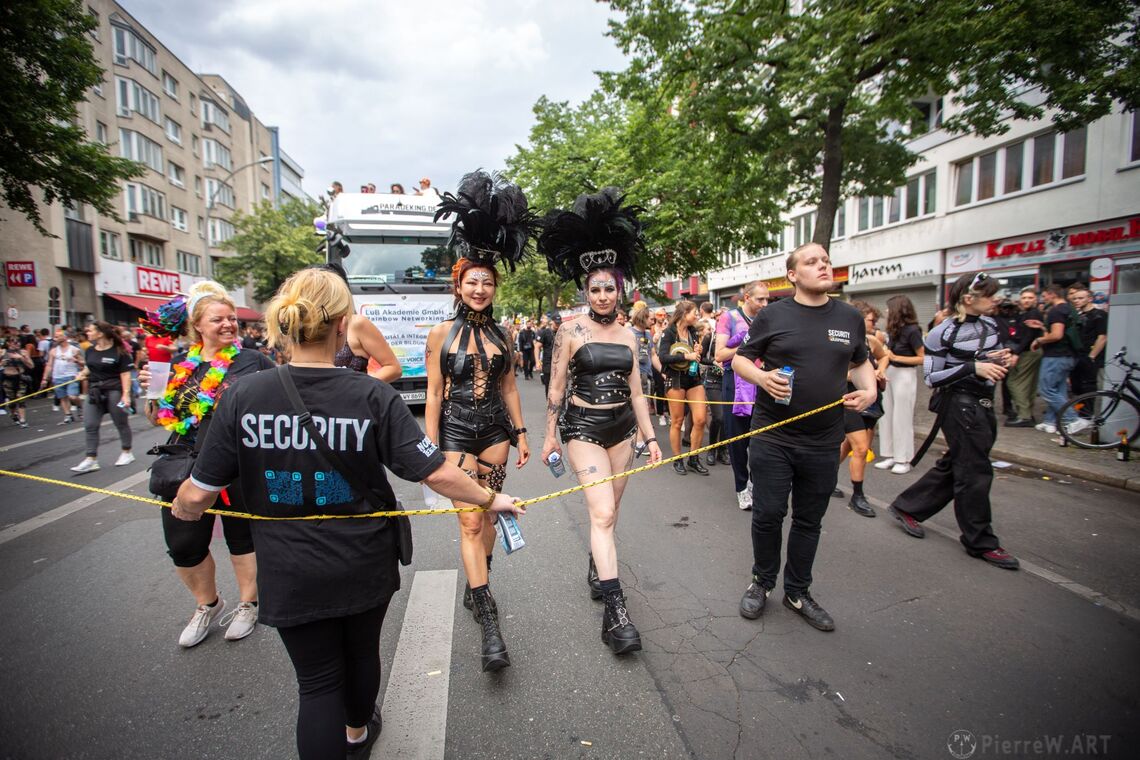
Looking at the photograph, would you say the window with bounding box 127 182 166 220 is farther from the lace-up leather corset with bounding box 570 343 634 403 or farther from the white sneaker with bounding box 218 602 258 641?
the lace-up leather corset with bounding box 570 343 634 403

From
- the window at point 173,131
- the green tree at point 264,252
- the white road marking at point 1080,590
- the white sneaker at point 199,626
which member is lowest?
the white road marking at point 1080,590

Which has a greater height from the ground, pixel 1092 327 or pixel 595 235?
pixel 595 235

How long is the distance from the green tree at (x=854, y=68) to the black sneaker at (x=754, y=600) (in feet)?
30.2

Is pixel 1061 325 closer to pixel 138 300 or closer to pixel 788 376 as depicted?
pixel 788 376

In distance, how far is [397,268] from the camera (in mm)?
10734

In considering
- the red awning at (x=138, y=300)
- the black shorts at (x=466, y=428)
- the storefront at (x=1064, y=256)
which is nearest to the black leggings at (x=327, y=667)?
the black shorts at (x=466, y=428)

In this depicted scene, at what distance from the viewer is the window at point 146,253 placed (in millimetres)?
30984

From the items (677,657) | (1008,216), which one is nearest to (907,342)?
(677,657)

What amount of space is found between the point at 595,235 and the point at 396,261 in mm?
8068

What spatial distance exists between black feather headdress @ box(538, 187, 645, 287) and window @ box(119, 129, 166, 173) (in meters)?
36.1

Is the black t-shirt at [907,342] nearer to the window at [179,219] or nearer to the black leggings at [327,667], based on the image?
the black leggings at [327,667]

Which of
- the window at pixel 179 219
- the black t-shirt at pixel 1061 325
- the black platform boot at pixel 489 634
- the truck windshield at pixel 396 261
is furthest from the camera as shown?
the window at pixel 179 219

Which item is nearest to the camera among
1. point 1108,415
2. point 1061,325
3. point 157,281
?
point 1108,415

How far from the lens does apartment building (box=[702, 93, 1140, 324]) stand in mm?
13859
